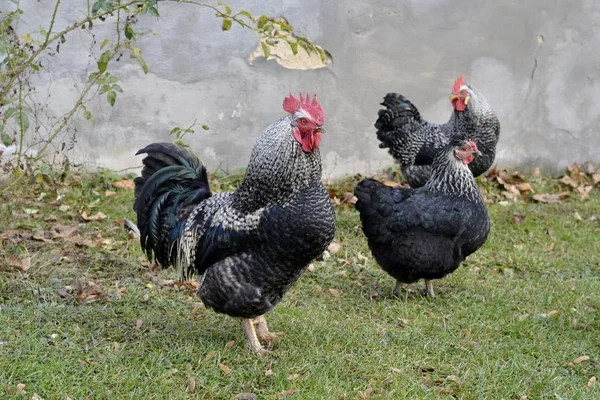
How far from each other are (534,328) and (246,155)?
4.01m

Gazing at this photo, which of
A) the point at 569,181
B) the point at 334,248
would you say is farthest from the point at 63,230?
the point at 569,181

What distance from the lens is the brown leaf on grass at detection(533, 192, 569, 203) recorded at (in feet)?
27.3

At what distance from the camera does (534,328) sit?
5102 mm

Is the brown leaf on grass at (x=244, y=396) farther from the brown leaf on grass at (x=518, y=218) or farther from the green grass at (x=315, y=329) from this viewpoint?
the brown leaf on grass at (x=518, y=218)

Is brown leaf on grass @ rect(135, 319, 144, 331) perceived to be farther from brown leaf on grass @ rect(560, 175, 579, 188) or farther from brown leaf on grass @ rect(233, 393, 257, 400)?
brown leaf on grass @ rect(560, 175, 579, 188)

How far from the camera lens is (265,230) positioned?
4.08 meters

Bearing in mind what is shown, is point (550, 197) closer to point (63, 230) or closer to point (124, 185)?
point (124, 185)

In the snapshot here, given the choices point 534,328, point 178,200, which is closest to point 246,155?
point 178,200

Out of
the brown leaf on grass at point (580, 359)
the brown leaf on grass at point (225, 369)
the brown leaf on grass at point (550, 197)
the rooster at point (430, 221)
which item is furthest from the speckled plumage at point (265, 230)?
the brown leaf on grass at point (550, 197)

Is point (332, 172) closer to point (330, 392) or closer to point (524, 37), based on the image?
point (524, 37)

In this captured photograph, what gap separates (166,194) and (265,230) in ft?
2.85

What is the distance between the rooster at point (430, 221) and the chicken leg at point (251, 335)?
145 centimetres

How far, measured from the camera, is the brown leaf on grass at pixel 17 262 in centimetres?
535

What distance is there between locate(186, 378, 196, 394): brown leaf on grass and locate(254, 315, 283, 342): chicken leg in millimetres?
751
